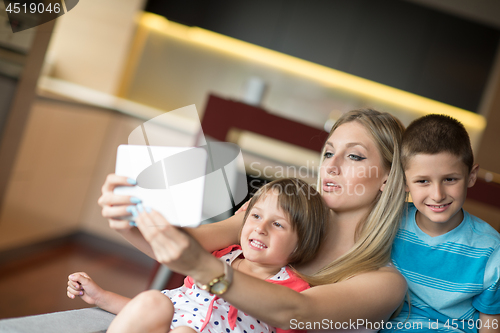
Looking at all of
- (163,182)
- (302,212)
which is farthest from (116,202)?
(302,212)

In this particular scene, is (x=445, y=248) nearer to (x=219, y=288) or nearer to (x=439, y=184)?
(x=439, y=184)

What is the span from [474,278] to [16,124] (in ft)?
7.44

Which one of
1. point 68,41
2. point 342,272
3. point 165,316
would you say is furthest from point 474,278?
point 68,41

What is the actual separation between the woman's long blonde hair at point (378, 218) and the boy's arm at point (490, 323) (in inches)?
8.5

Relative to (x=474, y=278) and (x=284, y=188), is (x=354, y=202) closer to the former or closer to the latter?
(x=284, y=188)

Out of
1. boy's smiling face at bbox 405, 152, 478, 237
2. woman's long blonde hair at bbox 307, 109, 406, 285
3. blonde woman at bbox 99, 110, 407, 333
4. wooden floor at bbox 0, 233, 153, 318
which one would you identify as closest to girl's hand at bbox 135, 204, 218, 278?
blonde woman at bbox 99, 110, 407, 333

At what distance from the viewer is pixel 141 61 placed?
387cm

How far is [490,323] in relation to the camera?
0.89 metres

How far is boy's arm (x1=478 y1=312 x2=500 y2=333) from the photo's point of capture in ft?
2.89

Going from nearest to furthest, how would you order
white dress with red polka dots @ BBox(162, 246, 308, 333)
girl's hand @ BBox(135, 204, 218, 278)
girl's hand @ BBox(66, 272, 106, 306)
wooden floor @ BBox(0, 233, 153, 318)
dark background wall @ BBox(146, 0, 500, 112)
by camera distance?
girl's hand @ BBox(135, 204, 218, 278) < white dress with red polka dots @ BBox(162, 246, 308, 333) < girl's hand @ BBox(66, 272, 106, 306) < wooden floor @ BBox(0, 233, 153, 318) < dark background wall @ BBox(146, 0, 500, 112)

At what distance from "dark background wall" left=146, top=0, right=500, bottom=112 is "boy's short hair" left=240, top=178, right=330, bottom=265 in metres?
2.71


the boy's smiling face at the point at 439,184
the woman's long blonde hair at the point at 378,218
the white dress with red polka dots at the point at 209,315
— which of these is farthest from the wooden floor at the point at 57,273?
the boy's smiling face at the point at 439,184

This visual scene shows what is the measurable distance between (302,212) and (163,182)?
1.32ft

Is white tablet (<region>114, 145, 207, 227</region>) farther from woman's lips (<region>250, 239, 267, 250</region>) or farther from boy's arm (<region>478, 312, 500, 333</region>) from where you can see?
boy's arm (<region>478, 312, 500, 333</region>)
